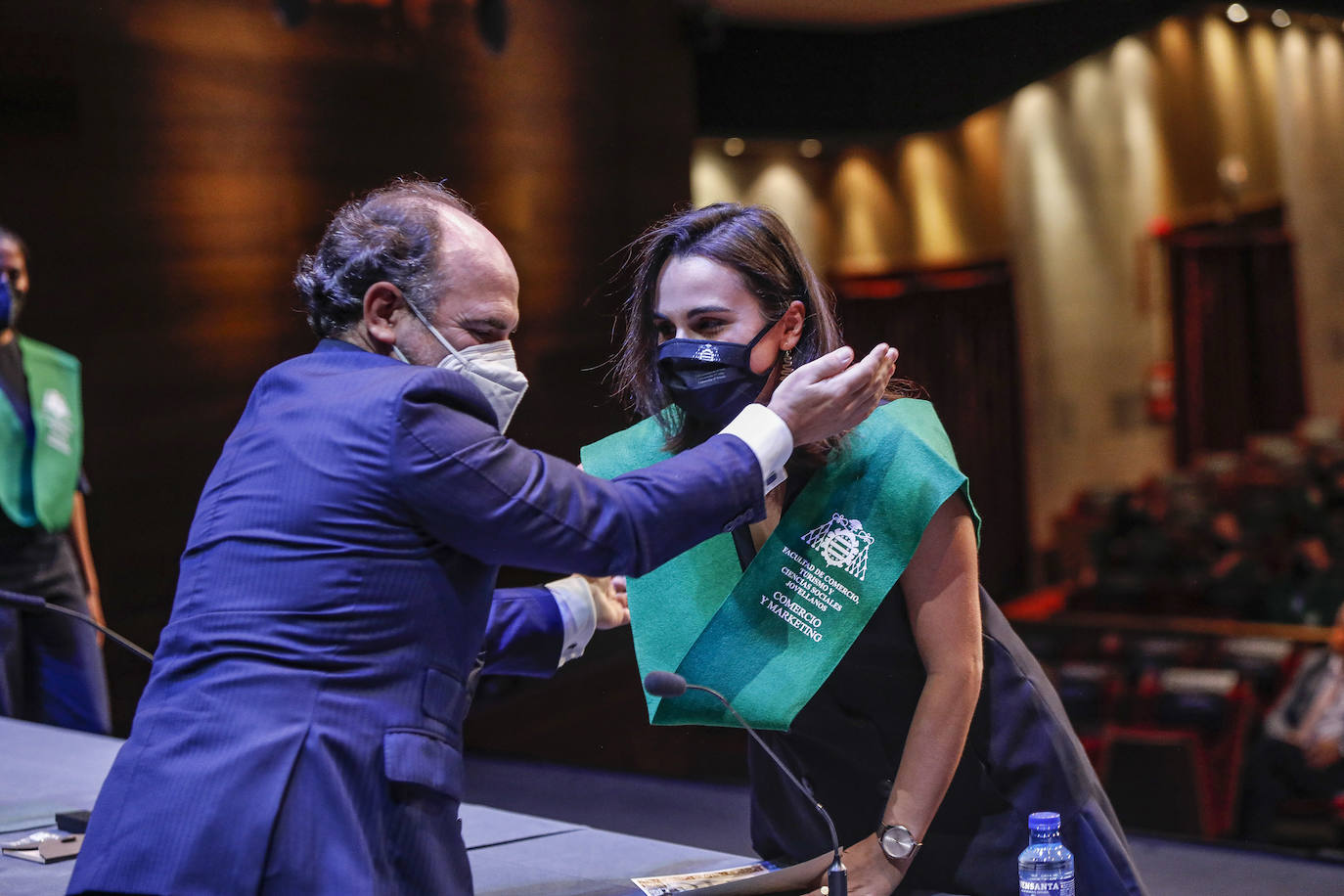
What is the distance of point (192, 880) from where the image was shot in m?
1.17

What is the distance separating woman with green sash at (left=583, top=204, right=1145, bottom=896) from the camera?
1493 mm

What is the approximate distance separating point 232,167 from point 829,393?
3.17 meters

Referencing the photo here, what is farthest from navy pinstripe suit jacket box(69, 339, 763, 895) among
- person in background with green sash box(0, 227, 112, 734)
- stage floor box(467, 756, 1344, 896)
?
person in background with green sash box(0, 227, 112, 734)

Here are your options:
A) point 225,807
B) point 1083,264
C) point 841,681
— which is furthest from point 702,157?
point 1083,264

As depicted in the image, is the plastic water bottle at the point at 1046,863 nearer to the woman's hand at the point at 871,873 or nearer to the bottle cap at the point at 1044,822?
the bottle cap at the point at 1044,822

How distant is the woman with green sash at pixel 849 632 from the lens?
4.90 ft

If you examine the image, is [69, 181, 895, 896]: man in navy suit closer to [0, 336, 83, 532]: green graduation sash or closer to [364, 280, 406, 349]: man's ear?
[364, 280, 406, 349]: man's ear

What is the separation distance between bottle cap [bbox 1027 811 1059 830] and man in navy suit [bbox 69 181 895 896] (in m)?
0.47

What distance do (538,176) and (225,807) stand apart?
3.14 m

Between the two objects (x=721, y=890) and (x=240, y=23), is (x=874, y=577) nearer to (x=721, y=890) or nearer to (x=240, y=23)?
(x=721, y=890)

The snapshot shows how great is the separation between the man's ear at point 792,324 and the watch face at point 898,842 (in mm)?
551

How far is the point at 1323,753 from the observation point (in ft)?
15.2

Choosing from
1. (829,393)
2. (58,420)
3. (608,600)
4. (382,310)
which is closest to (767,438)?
(829,393)

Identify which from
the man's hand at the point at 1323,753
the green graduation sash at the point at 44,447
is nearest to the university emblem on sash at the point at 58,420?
the green graduation sash at the point at 44,447
